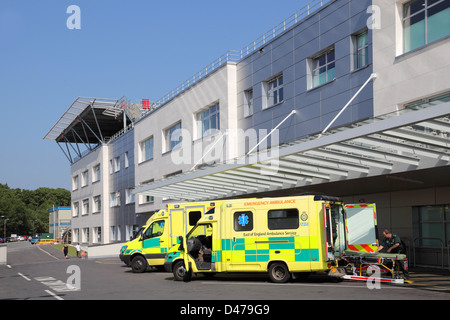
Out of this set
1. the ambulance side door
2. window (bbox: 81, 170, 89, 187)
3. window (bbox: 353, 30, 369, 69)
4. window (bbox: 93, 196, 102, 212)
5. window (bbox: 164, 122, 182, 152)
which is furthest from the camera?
window (bbox: 81, 170, 89, 187)

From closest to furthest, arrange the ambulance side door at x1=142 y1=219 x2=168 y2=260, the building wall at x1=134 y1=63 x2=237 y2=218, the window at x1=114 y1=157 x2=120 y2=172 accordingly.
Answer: the ambulance side door at x1=142 y1=219 x2=168 y2=260 < the building wall at x1=134 y1=63 x2=237 y2=218 < the window at x1=114 y1=157 x2=120 y2=172

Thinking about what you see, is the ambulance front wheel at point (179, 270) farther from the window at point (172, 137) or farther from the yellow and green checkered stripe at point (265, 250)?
the window at point (172, 137)

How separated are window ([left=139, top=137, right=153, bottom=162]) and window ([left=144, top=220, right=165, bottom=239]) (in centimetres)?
2234

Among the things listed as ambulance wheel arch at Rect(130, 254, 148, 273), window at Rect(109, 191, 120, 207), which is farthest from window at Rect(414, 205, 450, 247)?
window at Rect(109, 191, 120, 207)

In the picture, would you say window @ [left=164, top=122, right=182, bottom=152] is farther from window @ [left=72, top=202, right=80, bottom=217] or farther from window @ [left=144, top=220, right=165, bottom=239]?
window @ [left=72, top=202, right=80, bottom=217]

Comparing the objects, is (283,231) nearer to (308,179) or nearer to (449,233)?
(308,179)

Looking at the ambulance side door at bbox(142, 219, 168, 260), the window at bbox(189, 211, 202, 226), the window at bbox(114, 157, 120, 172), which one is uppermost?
the window at bbox(114, 157, 120, 172)

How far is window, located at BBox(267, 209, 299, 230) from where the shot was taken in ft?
50.4

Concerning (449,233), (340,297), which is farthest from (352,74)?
(340,297)

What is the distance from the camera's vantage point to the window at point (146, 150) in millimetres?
44312

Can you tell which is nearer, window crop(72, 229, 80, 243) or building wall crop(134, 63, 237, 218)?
building wall crop(134, 63, 237, 218)

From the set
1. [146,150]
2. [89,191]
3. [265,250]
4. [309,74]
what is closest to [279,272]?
[265,250]

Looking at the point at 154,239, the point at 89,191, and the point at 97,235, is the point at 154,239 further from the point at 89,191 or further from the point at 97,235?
the point at 89,191
